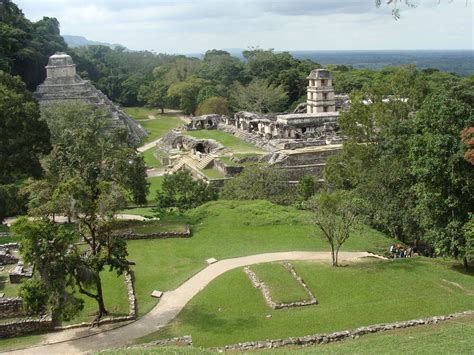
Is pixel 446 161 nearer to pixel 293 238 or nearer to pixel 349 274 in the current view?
pixel 349 274

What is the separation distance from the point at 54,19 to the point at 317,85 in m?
67.2

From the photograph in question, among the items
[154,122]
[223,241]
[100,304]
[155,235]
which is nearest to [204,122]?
[154,122]

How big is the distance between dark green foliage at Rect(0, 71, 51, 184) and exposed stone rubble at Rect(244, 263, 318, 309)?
43.7 ft

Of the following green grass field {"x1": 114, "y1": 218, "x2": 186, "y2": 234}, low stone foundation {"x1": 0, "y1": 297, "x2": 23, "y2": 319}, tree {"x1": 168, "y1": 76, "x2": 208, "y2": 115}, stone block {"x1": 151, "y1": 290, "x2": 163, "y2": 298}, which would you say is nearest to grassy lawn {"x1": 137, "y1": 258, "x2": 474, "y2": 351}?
stone block {"x1": 151, "y1": 290, "x2": 163, "y2": 298}

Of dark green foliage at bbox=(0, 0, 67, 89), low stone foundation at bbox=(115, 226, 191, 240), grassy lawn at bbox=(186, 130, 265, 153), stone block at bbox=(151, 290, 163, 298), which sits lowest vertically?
stone block at bbox=(151, 290, 163, 298)

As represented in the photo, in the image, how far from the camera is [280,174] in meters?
34.5

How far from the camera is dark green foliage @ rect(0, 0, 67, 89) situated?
6319 cm

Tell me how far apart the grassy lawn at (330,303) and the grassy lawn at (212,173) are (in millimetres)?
18801

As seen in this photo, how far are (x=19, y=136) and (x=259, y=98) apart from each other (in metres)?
46.3

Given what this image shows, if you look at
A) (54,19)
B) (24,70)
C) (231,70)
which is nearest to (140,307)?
(24,70)

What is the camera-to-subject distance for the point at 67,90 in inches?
2331

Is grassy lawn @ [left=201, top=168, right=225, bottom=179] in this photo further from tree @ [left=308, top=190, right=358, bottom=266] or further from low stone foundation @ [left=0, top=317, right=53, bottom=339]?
low stone foundation @ [left=0, top=317, right=53, bottom=339]

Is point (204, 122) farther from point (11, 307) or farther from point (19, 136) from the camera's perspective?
point (11, 307)

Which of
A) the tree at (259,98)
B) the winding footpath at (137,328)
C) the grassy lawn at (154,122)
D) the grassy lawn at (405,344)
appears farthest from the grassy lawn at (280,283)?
the tree at (259,98)
